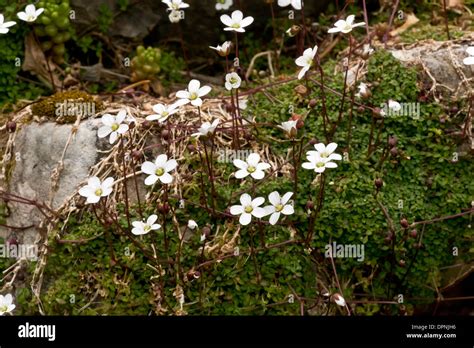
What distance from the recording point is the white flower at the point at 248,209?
11.6ft

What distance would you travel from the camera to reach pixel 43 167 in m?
4.11

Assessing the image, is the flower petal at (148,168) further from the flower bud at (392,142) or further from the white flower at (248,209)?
the flower bud at (392,142)

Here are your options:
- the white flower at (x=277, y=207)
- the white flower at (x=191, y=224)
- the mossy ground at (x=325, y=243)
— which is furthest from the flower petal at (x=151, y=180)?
the white flower at (x=277, y=207)

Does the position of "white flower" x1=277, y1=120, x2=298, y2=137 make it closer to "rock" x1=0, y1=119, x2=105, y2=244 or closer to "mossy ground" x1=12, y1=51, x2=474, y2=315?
"mossy ground" x1=12, y1=51, x2=474, y2=315

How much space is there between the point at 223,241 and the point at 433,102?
1.36 metres

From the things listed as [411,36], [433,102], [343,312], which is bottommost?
[343,312]

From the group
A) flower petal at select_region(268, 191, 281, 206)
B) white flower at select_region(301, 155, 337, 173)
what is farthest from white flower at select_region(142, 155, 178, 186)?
white flower at select_region(301, 155, 337, 173)

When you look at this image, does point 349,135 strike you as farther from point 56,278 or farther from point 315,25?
point 56,278

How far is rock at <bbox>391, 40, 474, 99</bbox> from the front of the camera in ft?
13.9

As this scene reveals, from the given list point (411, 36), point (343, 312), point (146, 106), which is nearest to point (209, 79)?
point (146, 106)

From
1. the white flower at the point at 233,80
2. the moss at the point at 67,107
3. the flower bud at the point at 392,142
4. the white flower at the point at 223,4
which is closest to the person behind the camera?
the white flower at the point at 233,80

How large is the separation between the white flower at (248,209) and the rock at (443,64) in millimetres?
1302

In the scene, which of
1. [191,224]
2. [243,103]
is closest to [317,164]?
[191,224]

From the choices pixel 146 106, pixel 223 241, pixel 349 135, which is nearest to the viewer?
pixel 223 241
